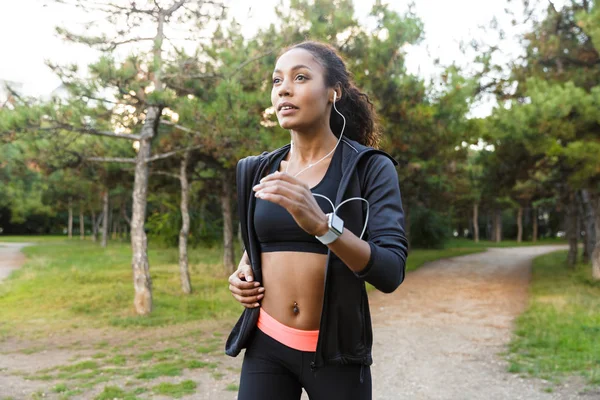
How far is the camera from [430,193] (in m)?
22.2

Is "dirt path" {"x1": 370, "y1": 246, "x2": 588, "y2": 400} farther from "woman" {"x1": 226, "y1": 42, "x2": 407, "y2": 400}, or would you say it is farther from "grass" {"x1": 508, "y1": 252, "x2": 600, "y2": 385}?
"woman" {"x1": 226, "y1": 42, "x2": 407, "y2": 400}

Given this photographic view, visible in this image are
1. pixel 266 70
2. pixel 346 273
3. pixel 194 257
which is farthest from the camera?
pixel 194 257

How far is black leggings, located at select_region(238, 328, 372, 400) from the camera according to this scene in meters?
1.69

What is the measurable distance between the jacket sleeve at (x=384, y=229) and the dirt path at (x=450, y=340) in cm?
418

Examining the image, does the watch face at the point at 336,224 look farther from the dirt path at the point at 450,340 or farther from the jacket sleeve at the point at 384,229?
the dirt path at the point at 450,340

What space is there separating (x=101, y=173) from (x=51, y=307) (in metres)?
3.41

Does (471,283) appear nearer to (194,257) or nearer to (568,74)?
(568,74)

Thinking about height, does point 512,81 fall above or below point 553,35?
below

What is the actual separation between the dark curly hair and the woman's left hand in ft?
2.04

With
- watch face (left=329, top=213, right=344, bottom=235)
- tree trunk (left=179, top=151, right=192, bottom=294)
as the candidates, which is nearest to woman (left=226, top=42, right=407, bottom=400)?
watch face (left=329, top=213, right=344, bottom=235)

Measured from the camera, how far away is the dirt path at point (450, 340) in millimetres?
5520

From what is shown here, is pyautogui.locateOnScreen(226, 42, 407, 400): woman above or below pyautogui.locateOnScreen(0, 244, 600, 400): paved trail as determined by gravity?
above

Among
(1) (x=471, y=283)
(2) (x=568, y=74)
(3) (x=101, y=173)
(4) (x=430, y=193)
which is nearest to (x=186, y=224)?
(3) (x=101, y=173)

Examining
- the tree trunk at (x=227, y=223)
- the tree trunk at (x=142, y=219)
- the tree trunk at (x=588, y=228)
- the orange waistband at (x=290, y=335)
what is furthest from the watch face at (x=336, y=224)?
the tree trunk at (x=588, y=228)
